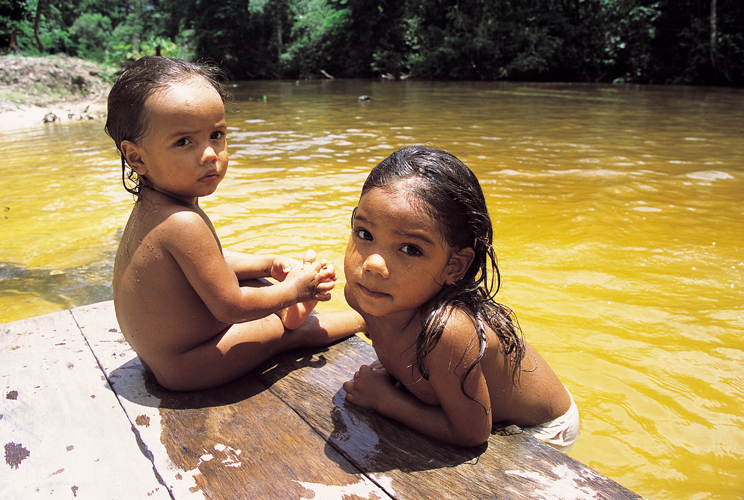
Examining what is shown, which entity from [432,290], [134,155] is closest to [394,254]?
[432,290]

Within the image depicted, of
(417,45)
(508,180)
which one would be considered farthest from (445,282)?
(417,45)

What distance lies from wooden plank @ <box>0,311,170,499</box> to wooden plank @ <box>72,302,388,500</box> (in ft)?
0.17

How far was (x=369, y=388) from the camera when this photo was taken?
5.58 ft

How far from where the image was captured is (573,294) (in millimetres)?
3395

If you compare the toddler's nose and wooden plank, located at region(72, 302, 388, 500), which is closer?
wooden plank, located at region(72, 302, 388, 500)

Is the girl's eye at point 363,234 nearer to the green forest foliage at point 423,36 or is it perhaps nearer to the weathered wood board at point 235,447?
the weathered wood board at point 235,447

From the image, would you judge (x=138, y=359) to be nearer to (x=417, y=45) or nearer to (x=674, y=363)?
(x=674, y=363)

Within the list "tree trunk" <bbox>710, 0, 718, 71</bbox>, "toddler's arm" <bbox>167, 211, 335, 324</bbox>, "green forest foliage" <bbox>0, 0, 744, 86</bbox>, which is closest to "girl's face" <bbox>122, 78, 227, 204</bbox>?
"toddler's arm" <bbox>167, 211, 335, 324</bbox>

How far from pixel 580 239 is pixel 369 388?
3112 millimetres

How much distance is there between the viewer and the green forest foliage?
20.9 metres

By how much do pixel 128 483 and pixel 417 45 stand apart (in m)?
31.4

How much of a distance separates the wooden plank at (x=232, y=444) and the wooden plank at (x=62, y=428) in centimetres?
5

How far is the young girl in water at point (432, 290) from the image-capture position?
1.44 metres

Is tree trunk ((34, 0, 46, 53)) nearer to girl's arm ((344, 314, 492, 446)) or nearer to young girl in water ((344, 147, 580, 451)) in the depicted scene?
young girl in water ((344, 147, 580, 451))
